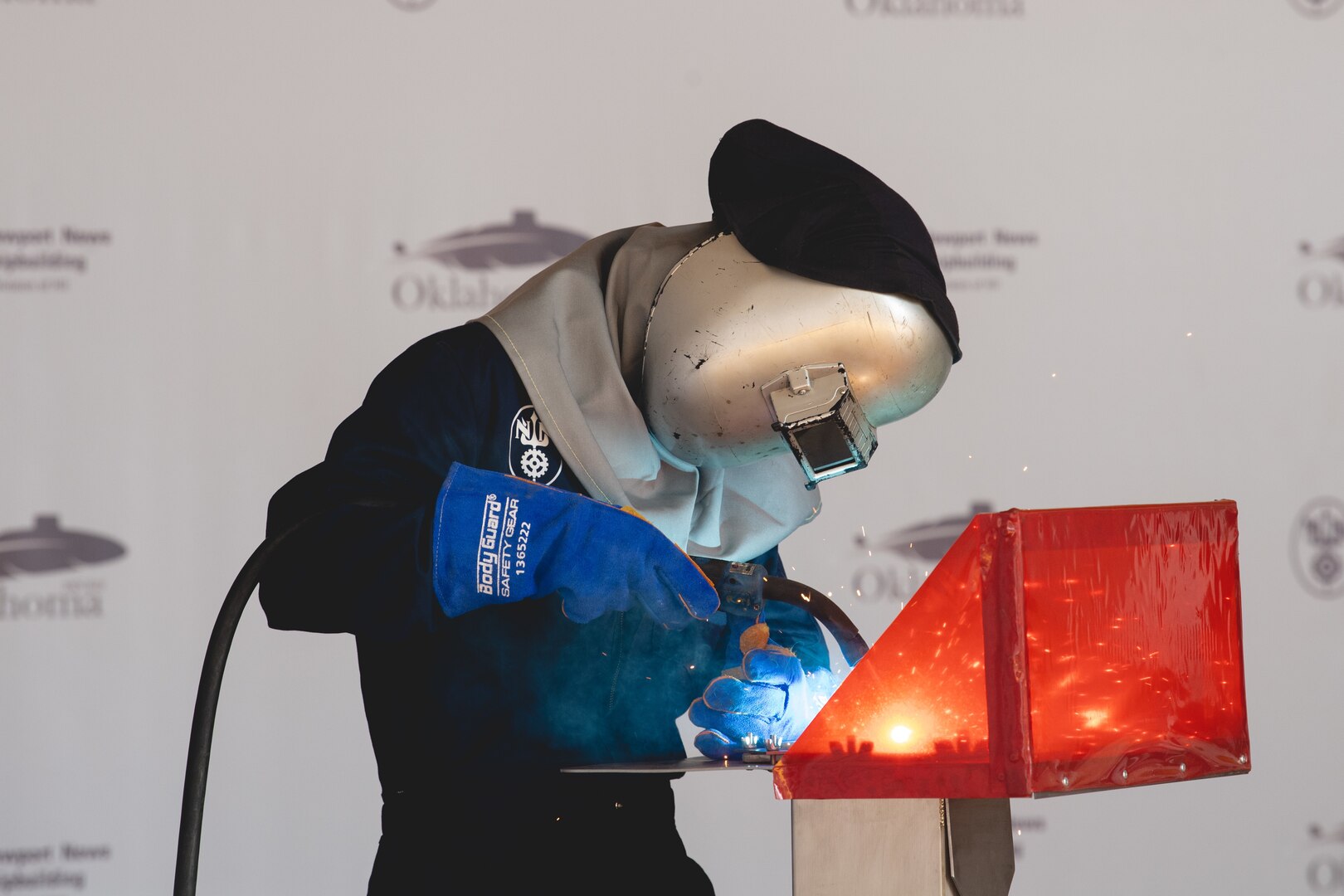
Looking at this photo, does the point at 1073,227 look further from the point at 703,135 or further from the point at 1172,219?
the point at 703,135

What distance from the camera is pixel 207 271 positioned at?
2973mm

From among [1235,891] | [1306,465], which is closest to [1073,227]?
[1306,465]

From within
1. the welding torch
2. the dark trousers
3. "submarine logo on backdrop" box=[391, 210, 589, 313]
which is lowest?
the dark trousers

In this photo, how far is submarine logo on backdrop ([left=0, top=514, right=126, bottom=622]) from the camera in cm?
290

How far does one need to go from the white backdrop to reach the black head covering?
1.25 metres

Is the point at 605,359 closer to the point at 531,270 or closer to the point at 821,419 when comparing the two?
the point at 821,419

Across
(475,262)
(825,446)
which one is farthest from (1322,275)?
(825,446)

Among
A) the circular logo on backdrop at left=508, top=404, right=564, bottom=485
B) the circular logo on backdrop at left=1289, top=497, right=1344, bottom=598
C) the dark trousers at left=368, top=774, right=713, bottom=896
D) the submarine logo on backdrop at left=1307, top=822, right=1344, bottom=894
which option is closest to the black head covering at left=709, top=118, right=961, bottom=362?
the circular logo on backdrop at left=508, top=404, right=564, bottom=485

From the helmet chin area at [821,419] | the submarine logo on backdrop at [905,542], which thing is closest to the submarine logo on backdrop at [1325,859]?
the submarine logo on backdrop at [905,542]

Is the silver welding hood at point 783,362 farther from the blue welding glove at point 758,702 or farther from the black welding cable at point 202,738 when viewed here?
the black welding cable at point 202,738

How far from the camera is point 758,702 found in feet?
4.86

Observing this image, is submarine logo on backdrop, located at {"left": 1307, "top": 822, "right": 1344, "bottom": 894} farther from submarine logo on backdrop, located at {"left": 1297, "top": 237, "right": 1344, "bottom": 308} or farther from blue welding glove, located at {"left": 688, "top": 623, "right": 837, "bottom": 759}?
blue welding glove, located at {"left": 688, "top": 623, "right": 837, "bottom": 759}

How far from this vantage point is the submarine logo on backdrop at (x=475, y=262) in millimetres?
3035

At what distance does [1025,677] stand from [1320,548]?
246 cm
